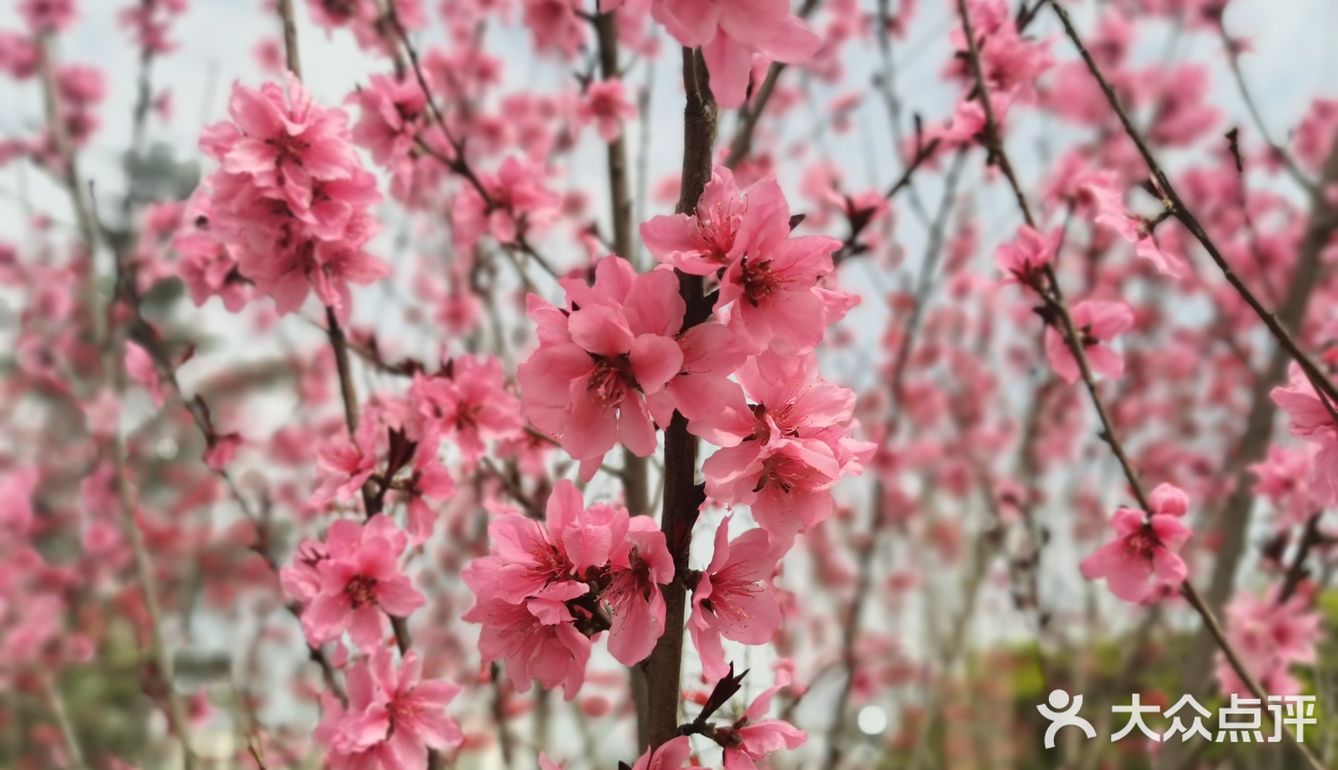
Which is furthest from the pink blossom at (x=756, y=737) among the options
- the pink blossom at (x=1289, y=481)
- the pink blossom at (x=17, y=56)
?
the pink blossom at (x=17, y=56)

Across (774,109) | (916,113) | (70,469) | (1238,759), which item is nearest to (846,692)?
(916,113)

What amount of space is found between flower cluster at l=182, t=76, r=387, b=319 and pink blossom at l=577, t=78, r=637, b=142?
1107 millimetres

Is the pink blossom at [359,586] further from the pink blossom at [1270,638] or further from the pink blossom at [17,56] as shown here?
the pink blossom at [17,56]

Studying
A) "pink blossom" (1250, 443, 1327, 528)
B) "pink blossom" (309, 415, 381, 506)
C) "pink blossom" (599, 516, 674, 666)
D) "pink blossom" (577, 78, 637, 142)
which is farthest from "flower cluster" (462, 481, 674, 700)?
"pink blossom" (1250, 443, 1327, 528)

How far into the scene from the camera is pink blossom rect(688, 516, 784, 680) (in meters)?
1.16

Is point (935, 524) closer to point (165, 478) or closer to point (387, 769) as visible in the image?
point (387, 769)

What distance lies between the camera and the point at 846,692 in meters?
3.28

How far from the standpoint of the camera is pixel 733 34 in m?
1.05

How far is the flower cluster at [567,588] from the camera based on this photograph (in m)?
1.13

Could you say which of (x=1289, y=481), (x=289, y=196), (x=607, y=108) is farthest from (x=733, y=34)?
(x=1289, y=481)

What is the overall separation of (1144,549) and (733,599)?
122cm

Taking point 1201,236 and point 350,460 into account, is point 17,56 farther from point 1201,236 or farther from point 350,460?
point 1201,236

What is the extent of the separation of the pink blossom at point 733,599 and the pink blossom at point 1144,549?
1112mm

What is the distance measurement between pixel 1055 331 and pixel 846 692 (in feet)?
5.41
